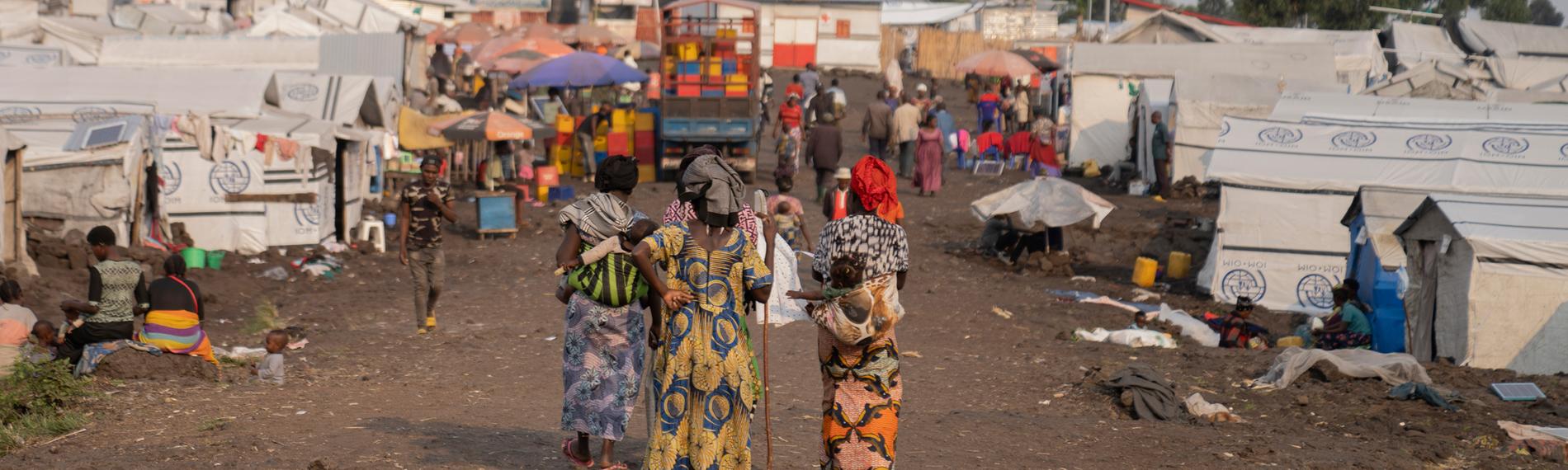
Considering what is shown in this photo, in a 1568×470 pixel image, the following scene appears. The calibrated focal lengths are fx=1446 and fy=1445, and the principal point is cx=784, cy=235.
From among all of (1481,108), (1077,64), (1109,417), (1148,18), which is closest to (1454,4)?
(1148,18)

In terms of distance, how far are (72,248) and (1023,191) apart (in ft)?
34.2

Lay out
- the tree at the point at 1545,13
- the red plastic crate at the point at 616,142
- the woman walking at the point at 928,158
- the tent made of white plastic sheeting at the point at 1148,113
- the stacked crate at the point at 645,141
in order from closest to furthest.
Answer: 1. the woman walking at the point at 928,158
2. the red plastic crate at the point at 616,142
3. the stacked crate at the point at 645,141
4. the tent made of white plastic sheeting at the point at 1148,113
5. the tree at the point at 1545,13

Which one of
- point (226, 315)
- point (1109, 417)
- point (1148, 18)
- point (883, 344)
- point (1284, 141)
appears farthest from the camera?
point (1148, 18)

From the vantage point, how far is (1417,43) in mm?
35125

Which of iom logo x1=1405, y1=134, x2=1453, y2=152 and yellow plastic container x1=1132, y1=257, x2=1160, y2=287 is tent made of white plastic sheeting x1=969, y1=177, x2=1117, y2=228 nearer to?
yellow plastic container x1=1132, y1=257, x2=1160, y2=287

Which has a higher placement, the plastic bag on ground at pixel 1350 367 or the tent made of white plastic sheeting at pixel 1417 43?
the tent made of white plastic sheeting at pixel 1417 43

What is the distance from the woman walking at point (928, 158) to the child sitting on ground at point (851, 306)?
16.4 m

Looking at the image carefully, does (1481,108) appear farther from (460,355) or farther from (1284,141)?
(460,355)

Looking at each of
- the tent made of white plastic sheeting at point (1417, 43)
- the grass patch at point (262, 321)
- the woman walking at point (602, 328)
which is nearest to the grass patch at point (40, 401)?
the woman walking at point (602, 328)

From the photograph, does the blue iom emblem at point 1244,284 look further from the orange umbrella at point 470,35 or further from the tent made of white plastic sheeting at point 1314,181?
the orange umbrella at point 470,35

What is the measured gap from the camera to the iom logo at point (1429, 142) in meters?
17.5

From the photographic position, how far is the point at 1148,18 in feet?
108

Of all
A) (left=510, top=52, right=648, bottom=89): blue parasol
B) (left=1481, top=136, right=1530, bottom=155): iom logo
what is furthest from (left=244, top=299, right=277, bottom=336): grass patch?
(left=1481, top=136, right=1530, bottom=155): iom logo

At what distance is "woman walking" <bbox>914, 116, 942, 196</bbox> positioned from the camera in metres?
22.4
